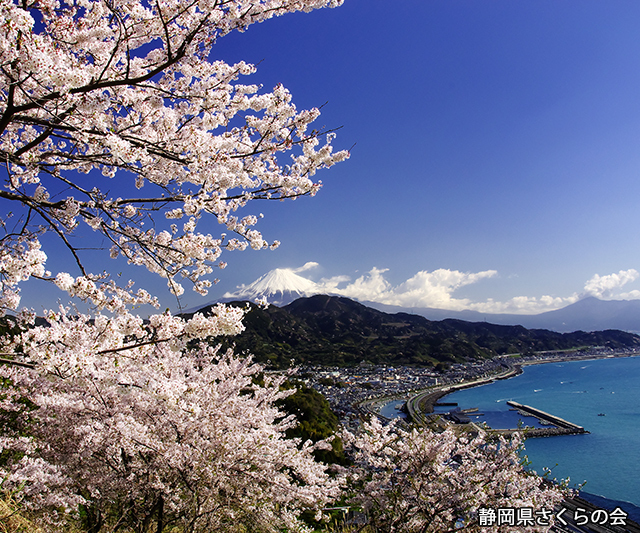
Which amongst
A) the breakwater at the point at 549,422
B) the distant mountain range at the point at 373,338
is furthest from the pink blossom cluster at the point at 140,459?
the distant mountain range at the point at 373,338

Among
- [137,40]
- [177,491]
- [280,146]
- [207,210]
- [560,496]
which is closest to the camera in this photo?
[137,40]

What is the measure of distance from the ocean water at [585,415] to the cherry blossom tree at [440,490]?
3423 mm

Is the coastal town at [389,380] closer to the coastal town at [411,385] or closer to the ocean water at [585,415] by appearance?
the coastal town at [411,385]

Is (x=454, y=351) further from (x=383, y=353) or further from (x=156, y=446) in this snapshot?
(x=156, y=446)

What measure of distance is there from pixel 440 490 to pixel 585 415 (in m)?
51.6

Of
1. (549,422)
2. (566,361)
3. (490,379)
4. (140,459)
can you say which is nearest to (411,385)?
(490,379)

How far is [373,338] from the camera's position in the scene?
10869cm

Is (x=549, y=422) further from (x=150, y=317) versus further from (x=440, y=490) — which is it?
(x=150, y=317)

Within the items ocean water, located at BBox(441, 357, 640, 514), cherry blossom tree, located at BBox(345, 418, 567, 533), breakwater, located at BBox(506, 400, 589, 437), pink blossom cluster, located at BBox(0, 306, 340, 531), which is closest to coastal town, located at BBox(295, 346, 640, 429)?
ocean water, located at BBox(441, 357, 640, 514)

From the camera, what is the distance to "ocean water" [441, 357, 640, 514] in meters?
23.3

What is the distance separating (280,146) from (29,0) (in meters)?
2.16

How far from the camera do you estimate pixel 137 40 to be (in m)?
2.86

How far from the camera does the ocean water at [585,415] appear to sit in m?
23.3

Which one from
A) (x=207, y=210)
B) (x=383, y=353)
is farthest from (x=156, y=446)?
(x=383, y=353)
